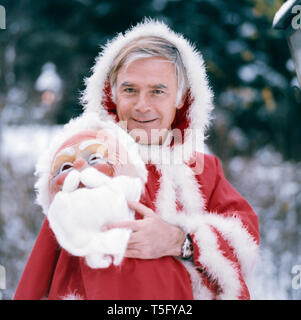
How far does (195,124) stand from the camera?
1.56 metres

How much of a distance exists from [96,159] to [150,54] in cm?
49

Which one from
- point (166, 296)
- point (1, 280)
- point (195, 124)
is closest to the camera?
point (166, 296)

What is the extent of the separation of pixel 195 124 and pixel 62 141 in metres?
0.54

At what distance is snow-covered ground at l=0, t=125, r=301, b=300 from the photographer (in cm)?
344

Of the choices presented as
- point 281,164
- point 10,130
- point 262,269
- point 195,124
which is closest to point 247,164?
Result: point 281,164

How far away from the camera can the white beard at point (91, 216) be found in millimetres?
1045

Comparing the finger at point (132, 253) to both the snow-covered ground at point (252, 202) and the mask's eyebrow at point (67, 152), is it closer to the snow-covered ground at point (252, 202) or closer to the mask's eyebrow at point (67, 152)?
the mask's eyebrow at point (67, 152)

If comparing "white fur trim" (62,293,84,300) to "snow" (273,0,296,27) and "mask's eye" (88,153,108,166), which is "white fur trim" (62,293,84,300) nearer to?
"mask's eye" (88,153,108,166)

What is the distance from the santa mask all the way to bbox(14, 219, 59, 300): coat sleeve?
0.24m

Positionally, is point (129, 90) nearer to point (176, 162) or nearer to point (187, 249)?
point (176, 162)

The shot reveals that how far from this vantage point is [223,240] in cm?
137

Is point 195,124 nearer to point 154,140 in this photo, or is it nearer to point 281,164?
point 154,140

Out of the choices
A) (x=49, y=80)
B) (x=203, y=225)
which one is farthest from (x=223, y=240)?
(x=49, y=80)

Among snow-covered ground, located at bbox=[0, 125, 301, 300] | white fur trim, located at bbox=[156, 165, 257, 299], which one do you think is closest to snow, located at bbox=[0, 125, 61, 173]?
snow-covered ground, located at bbox=[0, 125, 301, 300]
